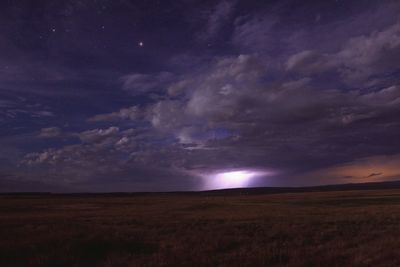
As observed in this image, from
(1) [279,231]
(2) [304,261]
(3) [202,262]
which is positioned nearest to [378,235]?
(1) [279,231]

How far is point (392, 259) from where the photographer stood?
1320 centimetres

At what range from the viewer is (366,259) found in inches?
524

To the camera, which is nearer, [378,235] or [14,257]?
[14,257]

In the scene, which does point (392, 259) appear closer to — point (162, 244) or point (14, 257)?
point (162, 244)

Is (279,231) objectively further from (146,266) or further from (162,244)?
(146,266)

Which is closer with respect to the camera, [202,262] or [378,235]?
[202,262]

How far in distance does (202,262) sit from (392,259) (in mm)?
5976

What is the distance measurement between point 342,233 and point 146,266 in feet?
43.1

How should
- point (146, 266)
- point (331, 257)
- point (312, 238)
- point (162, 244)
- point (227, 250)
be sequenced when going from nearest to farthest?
point (146, 266) < point (331, 257) < point (227, 250) < point (162, 244) < point (312, 238)

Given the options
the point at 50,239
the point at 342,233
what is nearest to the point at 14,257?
the point at 50,239

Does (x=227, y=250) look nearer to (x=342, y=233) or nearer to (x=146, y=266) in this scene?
(x=146, y=266)

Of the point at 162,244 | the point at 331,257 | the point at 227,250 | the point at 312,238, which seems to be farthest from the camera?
the point at 312,238

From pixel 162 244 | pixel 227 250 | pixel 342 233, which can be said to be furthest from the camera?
pixel 342 233

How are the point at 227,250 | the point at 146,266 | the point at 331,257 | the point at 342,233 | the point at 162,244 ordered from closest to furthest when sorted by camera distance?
the point at 146,266 < the point at 331,257 < the point at 227,250 < the point at 162,244 < the point at 342,233
